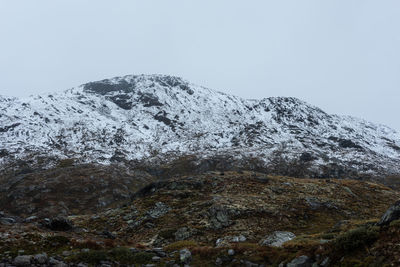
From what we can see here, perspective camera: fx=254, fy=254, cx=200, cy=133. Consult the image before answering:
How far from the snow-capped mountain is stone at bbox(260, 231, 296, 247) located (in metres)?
93.3

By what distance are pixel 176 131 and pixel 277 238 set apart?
137056 mm

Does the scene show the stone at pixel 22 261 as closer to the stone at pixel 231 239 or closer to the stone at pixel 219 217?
the stone at pixel 231 239

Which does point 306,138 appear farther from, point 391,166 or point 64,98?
point 64,98

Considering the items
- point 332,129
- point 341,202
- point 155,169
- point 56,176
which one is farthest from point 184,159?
point 332,129

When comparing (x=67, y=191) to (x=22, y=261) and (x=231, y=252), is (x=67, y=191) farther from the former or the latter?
(x=231, y=252)

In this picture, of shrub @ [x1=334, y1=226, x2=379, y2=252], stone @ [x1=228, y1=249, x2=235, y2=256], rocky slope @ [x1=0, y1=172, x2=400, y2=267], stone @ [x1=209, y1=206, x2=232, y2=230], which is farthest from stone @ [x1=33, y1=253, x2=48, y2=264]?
stone @ [x1=209, y1=206, x2=232, y2=230]

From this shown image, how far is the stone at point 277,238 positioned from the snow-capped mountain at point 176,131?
9329cm

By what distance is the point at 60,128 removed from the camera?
458ft

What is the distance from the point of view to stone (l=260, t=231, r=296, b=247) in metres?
18.3

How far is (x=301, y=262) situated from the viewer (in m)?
10.3

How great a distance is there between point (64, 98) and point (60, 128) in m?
53.4

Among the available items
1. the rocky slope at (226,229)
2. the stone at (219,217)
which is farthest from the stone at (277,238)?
the stone at (219,217)

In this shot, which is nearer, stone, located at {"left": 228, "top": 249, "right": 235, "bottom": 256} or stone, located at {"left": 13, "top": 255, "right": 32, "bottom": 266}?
stone, located at {"left": 13, "top": 255, "right": 32, "bottom": 266}

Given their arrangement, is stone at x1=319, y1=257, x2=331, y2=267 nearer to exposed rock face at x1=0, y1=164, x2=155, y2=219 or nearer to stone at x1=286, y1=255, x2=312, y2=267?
stone at x1=286, y1=255, x2=312, y2=267
